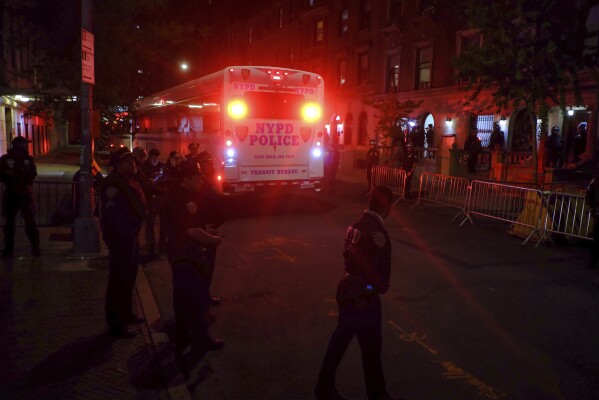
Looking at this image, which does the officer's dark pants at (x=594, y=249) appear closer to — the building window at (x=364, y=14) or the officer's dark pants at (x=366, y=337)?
the officer's dark pants at (x=366, y=337)

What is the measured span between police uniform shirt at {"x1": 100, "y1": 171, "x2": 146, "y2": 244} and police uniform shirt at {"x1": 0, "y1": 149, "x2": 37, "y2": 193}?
3.55m

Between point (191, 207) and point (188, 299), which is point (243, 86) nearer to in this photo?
point (191, 207)

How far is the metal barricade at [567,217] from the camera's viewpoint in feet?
31.8

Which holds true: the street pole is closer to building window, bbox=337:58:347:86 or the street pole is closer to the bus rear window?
the bus rear window

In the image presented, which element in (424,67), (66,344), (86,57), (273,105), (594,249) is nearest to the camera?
(66,344)

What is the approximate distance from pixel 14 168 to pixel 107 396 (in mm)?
5197

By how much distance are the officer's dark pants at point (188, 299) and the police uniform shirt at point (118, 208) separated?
83cm

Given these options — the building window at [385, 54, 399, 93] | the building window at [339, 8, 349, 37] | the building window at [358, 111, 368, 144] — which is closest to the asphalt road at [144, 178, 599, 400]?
the building window at [385, 54, 399, 93]

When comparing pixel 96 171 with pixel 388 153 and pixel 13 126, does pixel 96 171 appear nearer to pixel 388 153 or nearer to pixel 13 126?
pixel 388 153

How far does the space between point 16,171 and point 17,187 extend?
263mm

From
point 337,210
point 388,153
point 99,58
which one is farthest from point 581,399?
point 388,153

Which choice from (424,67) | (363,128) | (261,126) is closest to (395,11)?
(424,67)

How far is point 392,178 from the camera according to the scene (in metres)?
16.4

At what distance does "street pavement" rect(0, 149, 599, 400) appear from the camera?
4.27 m
